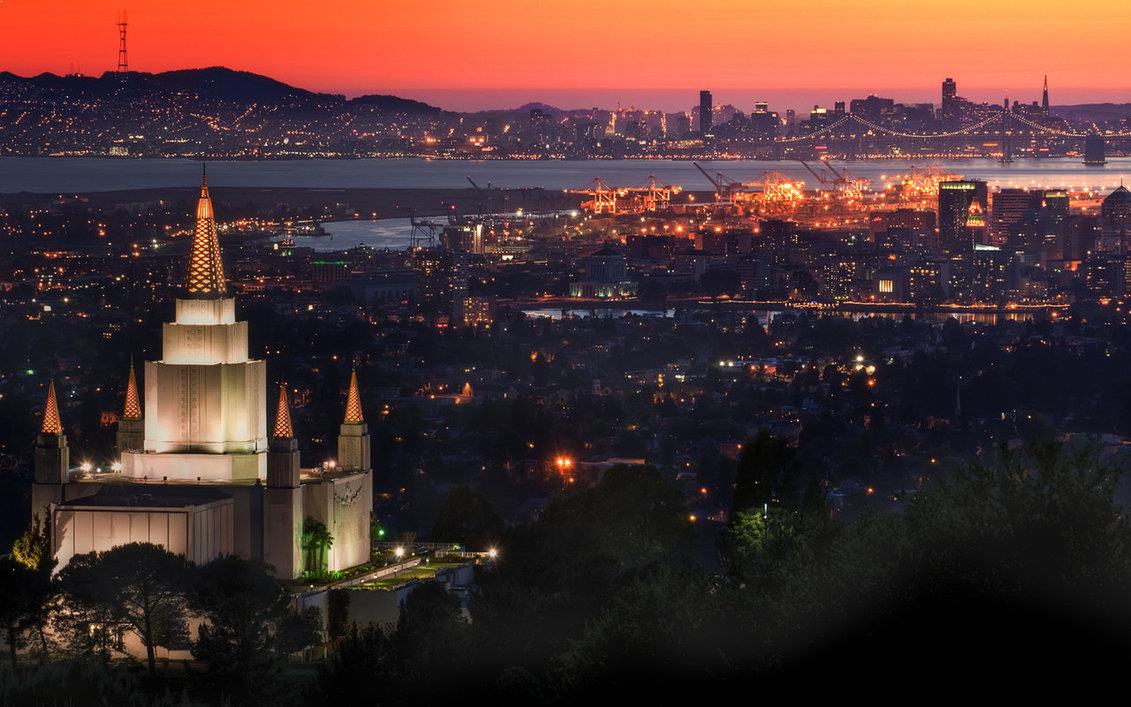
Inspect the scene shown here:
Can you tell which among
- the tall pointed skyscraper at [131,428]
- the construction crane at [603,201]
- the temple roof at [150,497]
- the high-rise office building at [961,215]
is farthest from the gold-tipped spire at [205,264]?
the construction crane at [603,201]

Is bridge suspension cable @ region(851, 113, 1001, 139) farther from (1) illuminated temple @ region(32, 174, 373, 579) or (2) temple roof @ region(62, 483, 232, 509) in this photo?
(2) temple roof @ region(62, 483, 232, 509)

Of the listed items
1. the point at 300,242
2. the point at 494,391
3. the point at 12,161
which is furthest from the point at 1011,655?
the point at 12,161

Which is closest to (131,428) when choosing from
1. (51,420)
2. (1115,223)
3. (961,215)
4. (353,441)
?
(51,420)

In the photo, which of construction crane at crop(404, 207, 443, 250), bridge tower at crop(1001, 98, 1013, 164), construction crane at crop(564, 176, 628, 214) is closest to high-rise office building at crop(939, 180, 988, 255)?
construction crane at crop(564, 176, 628, 214)

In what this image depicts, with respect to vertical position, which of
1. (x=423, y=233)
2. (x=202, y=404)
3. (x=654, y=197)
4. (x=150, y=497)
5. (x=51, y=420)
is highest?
(x=654, y=197)

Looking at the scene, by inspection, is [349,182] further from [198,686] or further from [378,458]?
[198,686]

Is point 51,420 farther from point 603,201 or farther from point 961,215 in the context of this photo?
point 603,201
